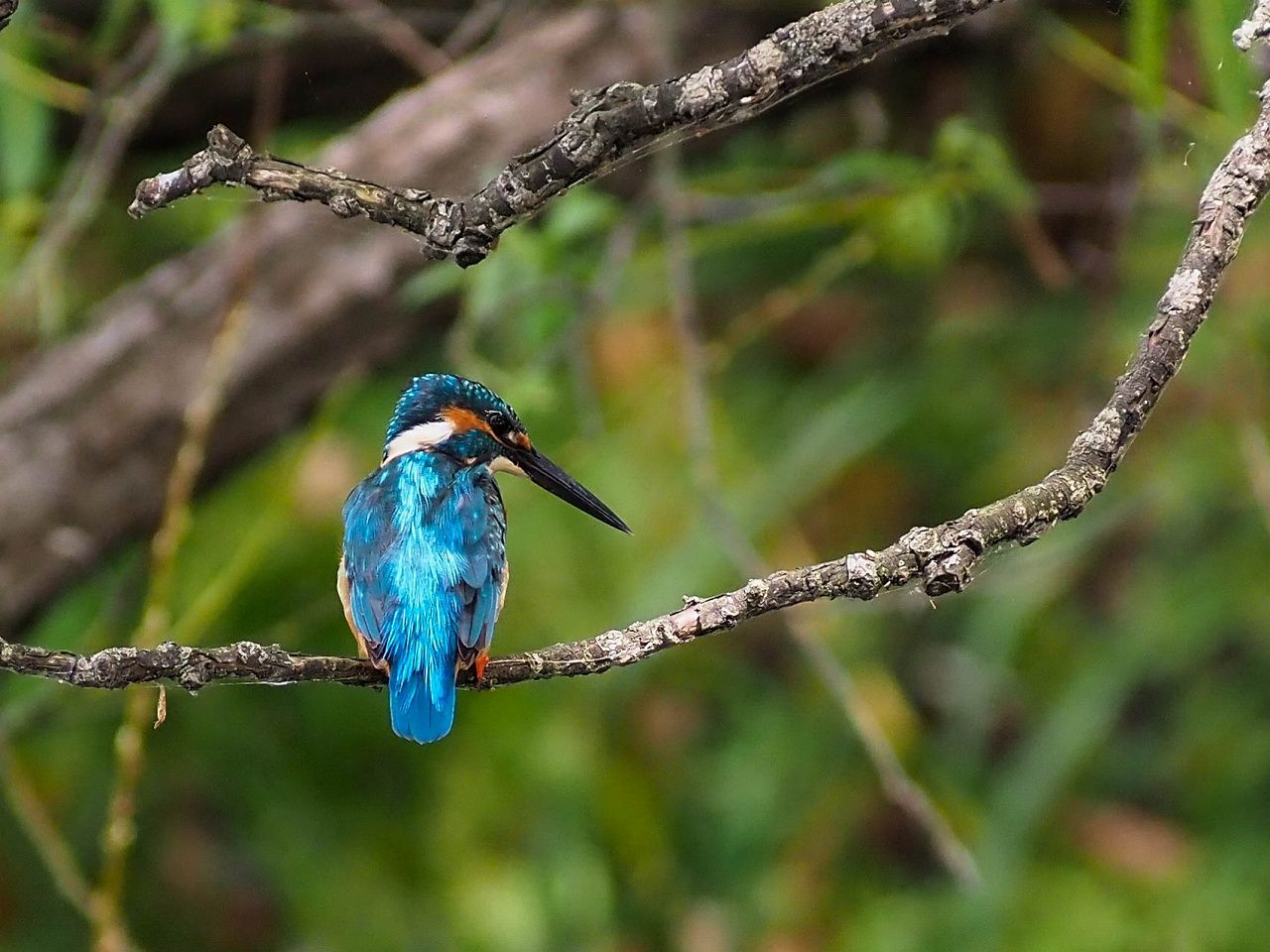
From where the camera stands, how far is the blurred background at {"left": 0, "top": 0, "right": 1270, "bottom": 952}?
2951 millimetres

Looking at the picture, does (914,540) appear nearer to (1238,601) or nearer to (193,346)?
(193,346)

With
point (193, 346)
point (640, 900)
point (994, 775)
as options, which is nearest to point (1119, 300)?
point (994, 775)

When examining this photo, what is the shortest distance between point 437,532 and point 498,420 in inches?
6.5

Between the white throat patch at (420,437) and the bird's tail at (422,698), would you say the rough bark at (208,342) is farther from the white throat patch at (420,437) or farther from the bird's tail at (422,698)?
the bird's tail at (422,698)

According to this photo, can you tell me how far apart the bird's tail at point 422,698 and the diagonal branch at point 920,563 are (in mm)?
346

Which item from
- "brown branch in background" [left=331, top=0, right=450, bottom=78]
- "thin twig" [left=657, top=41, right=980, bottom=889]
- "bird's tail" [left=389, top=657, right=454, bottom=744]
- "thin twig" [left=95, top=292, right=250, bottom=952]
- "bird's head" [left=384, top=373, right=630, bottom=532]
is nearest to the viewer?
"bird's tail" [left=389, top=657, right=454, bottom=744]

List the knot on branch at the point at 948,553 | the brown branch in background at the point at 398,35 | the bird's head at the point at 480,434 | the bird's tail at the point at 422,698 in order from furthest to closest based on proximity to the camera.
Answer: the brown branch in background at the point at 398,35, the bird's head at the point at 480,434, the bird's tail at the point at 422,698, the knot on branch at the point at 948,553

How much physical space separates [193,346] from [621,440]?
1102 millimetres

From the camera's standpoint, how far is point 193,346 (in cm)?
298

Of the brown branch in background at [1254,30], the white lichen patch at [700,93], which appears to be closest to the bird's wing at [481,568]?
the white lichen patch at [700,93]

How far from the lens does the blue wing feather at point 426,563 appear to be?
1689 mm

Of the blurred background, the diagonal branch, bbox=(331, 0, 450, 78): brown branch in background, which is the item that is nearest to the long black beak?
the diagonal branch

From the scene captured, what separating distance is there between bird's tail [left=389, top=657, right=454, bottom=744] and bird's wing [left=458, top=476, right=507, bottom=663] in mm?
59

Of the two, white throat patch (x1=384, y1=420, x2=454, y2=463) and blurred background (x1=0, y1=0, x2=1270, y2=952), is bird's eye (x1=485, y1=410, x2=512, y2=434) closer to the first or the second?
white throat patch (x1=384, y1=420, x2=454, y2=463)
